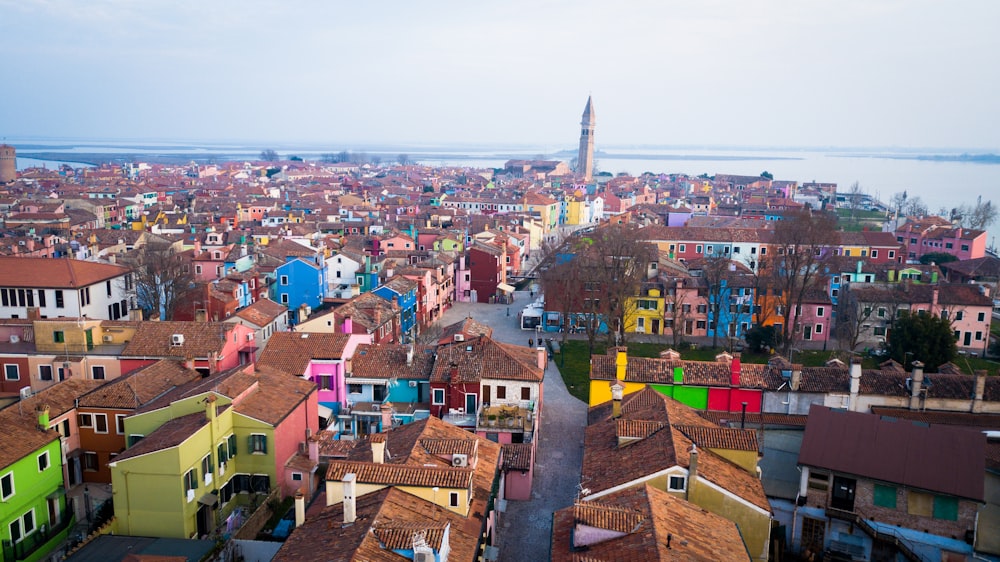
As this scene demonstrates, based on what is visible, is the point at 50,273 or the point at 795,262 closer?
the point at 50,273

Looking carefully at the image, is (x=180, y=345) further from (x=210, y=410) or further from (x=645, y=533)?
(x=645, y=533)

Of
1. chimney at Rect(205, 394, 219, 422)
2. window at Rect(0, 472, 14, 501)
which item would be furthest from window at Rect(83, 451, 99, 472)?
chimney at Rect(205, 394, 219, 422)

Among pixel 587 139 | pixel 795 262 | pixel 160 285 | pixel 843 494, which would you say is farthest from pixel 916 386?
pixel 587 139

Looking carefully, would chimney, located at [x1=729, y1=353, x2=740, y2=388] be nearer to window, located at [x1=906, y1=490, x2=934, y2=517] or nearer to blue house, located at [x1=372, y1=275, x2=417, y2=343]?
window, located at [x1=906, y1=490, x2=934, y2=517]

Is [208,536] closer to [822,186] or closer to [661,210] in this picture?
[661,210]

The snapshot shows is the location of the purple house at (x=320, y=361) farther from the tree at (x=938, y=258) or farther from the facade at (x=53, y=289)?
the tree at (x=938, y=258)

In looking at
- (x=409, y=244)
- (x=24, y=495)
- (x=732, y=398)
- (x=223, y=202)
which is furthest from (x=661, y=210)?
(x=24, y=495)

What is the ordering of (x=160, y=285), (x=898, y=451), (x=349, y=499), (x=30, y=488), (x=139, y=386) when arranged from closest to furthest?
(x=349, y=499), (x=898, y=451), (x=30, y=488), (x=139, y=386), (x=160, y=285)
